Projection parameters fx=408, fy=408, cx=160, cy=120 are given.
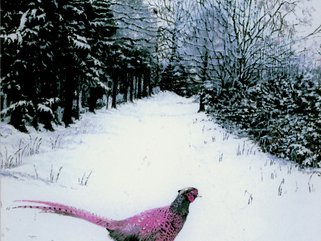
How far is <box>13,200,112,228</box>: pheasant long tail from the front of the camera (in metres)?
2.89

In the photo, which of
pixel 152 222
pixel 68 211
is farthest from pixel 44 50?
pixel 152 222

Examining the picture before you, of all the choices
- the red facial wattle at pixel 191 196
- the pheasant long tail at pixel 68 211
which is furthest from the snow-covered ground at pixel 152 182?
the red facial wattle at pixel 191 196

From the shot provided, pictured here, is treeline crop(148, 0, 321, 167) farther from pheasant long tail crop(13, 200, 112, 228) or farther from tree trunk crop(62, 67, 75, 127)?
pheasant long tail crop(13, 200, 112, 228)

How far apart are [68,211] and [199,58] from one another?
396 centimetres

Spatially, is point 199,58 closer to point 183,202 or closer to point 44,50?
point 44,50

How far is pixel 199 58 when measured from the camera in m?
6.29

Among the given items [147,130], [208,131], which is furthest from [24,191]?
[208,131]

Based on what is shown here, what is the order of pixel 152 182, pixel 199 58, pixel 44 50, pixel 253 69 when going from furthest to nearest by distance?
1. pixel 199 58
2. pixel 253 69
3. pixel 44 50
4. pixel 152 182

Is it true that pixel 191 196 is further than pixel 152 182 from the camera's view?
No

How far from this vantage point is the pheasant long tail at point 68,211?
9.48 ft

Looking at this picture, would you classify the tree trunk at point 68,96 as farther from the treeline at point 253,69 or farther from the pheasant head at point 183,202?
the pheasant head at point 183,202

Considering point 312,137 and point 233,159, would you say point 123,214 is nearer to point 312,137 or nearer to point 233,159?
point 233,159

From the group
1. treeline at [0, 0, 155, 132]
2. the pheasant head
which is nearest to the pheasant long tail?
the pheasant head

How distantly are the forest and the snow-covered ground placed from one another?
544 millimetres
